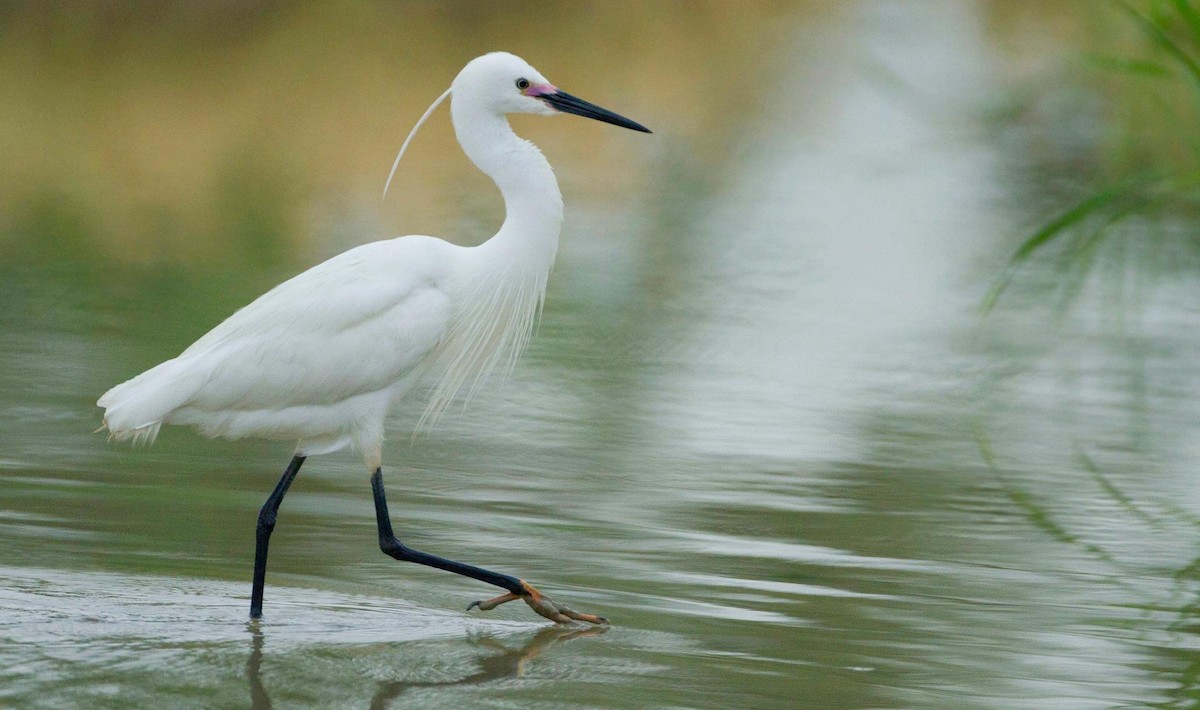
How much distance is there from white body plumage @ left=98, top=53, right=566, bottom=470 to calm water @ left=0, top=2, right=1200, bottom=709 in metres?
0.50

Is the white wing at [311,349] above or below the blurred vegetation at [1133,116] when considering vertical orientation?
below

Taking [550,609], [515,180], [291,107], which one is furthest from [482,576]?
[291,107]

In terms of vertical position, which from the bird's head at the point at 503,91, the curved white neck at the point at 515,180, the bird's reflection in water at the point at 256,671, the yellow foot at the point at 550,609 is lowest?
the bird's reflection in water at the point at 256,671

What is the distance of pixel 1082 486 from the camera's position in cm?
693

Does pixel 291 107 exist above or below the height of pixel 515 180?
above

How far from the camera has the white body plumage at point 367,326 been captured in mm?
5246

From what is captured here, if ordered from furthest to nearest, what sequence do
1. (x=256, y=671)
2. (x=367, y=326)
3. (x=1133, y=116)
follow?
1. (x=1133, y=116)
2. (x=367, y=326)
3. (x=256, y=671)

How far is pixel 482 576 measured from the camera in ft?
17.2

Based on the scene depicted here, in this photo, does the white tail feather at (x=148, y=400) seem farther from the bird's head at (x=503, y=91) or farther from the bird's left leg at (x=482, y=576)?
the bird's head at (x=503, y=91)

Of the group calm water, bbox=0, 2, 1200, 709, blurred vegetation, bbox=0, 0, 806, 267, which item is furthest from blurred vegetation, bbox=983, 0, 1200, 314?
blurred vegetation, bbox=0, 0, 806, 267

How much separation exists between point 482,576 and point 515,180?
1.21 meters

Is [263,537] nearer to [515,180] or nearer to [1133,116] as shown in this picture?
[515,180]

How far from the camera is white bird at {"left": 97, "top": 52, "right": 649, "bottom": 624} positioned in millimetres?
5223

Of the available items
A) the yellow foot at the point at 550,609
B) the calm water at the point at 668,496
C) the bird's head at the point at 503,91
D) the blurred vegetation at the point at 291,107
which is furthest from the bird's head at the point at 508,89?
the blurred vegetation at the point at 291,107
